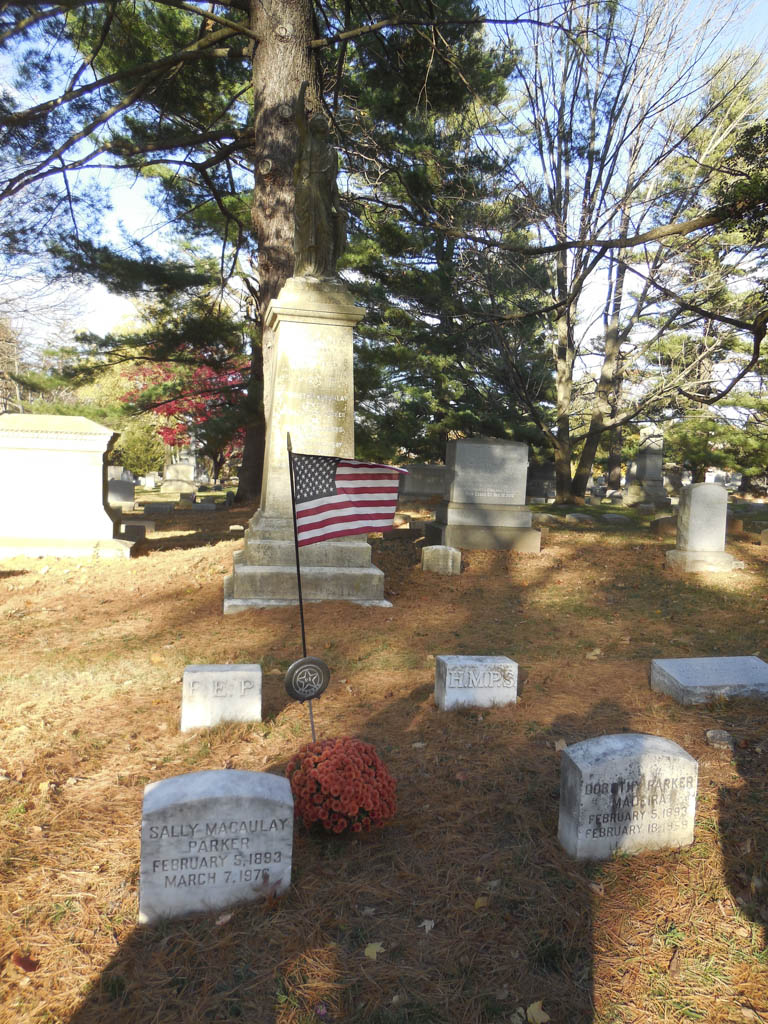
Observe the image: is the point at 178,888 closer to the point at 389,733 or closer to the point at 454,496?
the point at 389,733

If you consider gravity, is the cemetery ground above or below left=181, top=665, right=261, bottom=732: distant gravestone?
below

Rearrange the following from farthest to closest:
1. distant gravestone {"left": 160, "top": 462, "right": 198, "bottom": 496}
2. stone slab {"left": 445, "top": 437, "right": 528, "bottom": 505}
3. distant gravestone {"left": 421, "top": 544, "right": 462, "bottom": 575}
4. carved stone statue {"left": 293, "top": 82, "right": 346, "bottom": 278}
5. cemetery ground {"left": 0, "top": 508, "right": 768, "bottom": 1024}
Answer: distant gravestone {"left": 160, "top": 462, "right": 198, "bottom": 496} → stone slab {"left": 445, "top": 437, "right": 528, "bottom": 505} → distant gravestone {"left": 421, "top": 544, "right": 462, "bottom": 575} → carved stone statue {"left": 293, "top": 82, "right": 346, "bottom": 278} → cemetery ground {"left": 0, "top": 508, "right": 768, "bottom": 1024}

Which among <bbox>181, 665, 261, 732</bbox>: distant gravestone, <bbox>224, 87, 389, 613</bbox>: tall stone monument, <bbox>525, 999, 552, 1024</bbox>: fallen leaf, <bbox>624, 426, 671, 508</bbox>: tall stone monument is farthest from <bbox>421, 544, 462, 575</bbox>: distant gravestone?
<bbox>624, 426, 671, 508</bbox>: tall stone monument

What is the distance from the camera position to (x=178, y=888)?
9.28 feet

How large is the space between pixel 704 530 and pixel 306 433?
250 inches

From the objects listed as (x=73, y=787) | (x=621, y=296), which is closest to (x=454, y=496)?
(x=73, y=787)

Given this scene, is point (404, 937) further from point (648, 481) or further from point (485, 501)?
point (648, 481)

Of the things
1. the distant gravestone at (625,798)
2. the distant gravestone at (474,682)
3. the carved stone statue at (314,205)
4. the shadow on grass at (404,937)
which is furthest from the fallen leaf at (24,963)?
the carved stone statue at (314,205)

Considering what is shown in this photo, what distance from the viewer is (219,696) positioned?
448 centimetres

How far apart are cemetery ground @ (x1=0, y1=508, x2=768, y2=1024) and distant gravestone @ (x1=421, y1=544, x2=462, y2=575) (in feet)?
9.08

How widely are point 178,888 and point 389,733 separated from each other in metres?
1.91

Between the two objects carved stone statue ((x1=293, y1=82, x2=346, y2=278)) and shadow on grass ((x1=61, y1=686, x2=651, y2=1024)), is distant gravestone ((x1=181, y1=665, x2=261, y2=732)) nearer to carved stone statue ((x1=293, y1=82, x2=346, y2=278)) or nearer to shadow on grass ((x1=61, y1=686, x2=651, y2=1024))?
shadow on grass ((x1=61, y1=686, x2=651, y2=1024))

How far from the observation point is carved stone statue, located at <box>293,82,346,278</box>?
8047mm

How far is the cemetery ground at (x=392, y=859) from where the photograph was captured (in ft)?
8.29
